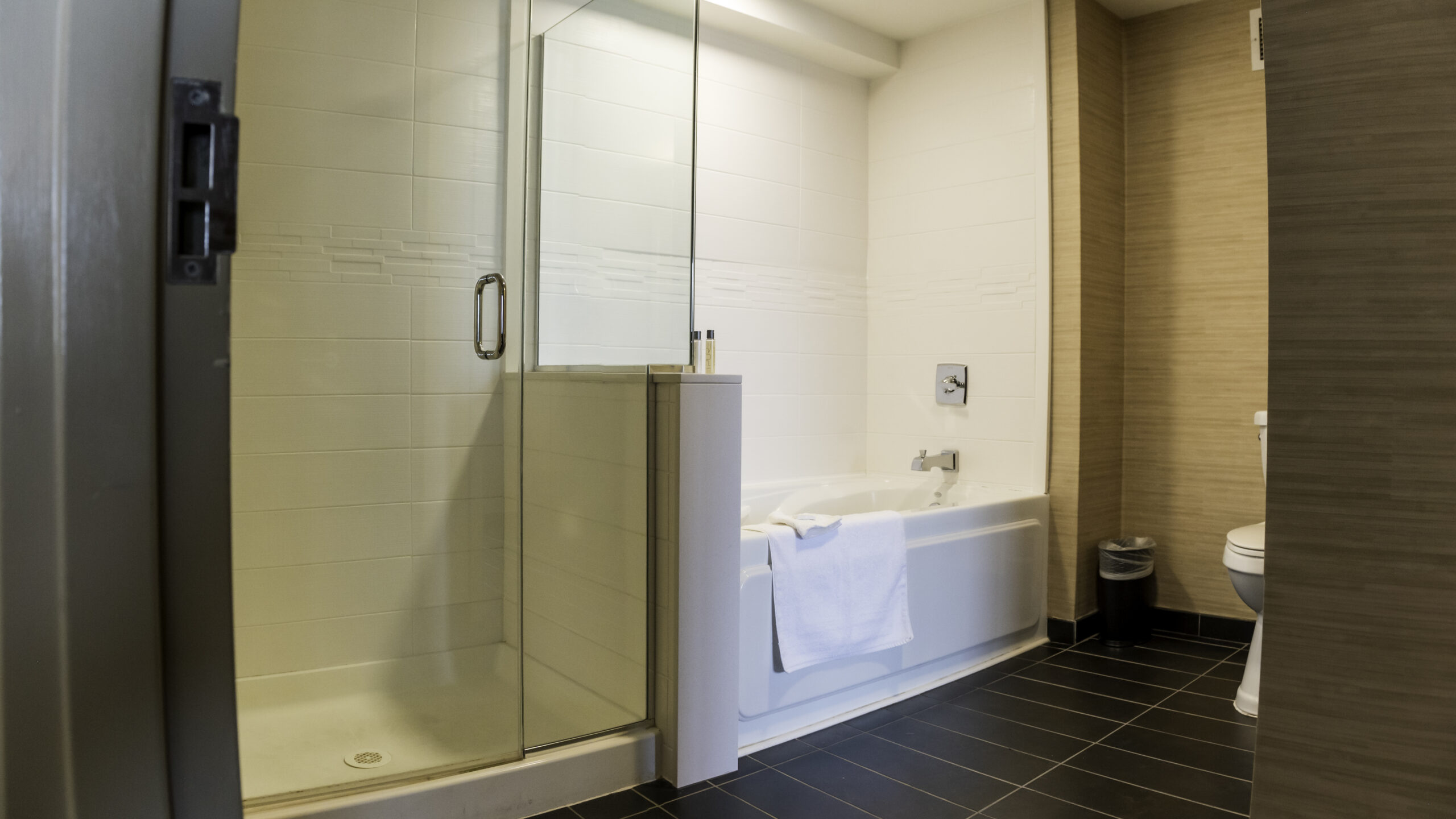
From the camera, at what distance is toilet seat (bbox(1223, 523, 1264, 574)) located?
2.59m

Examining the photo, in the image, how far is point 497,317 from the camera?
200 cm

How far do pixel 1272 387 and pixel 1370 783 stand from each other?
200 mm

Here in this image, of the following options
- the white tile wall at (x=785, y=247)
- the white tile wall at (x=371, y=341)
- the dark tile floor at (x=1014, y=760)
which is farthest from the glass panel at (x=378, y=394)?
the white tile wall at (x=785, y=247)

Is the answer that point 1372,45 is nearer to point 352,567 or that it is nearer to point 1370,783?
point 1370,783

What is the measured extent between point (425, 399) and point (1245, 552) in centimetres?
239

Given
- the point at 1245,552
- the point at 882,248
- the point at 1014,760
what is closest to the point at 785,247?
the point at 882,248

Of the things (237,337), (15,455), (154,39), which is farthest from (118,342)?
(237,337)

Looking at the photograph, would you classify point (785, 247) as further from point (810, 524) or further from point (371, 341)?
point (371, 341)

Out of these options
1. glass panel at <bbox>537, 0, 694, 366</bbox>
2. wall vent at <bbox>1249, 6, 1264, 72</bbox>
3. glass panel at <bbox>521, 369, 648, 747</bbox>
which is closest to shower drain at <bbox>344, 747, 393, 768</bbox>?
glass panel at <bbox>521, 369, 648, 747</bbox>

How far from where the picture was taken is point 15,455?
508mm

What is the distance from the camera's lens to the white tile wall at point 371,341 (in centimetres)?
192

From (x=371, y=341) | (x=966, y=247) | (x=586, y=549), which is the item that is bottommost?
(x=586, y=549)

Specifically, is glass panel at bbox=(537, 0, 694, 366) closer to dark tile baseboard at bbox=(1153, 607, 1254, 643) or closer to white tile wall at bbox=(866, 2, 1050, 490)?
white tile wall at bbox=(866, 2, 1050, 490)

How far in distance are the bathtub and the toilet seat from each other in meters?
0.73
